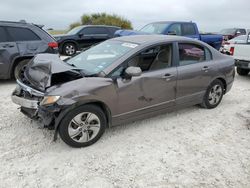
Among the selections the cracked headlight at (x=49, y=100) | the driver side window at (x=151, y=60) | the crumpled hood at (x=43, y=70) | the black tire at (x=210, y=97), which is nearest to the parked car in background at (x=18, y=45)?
the crumpled hood at (x=43, y=70)

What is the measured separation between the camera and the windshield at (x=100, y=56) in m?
3.88

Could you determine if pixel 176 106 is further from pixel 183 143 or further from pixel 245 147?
pixel 245 147

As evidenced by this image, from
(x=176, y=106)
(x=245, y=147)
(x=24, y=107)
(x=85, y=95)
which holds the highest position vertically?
(x=85, y=95)

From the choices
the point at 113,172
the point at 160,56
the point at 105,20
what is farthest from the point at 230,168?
the point at 105,20

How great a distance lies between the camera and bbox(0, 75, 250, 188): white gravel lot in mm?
2928

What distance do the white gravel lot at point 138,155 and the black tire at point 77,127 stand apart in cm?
9

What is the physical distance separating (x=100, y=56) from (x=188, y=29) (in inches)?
311

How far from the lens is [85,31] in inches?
527

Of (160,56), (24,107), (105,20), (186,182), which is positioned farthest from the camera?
(105,20)

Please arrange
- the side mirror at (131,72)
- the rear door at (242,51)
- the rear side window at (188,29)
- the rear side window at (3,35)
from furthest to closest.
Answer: the rear side window at (188,29), the rear door at (242,51), the rear side window at (3,35), the side mirror at (131,72)

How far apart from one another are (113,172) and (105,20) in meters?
23.7

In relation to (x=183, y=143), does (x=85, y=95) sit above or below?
above

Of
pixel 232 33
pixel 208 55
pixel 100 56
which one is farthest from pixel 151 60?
pixel 232 33

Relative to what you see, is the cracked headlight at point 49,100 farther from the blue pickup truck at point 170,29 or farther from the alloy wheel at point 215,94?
the blue pickup truck at point 170,29
